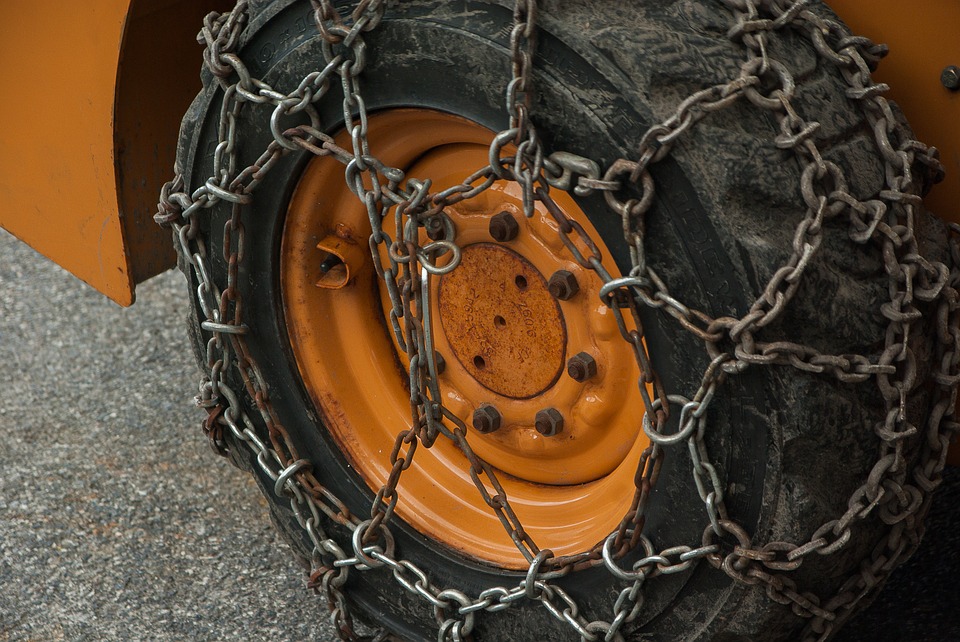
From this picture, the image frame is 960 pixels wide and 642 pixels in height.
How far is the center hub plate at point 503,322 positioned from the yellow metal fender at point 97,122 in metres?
0.78

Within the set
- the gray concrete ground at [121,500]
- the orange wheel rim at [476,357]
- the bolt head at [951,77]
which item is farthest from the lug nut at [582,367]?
the gray concrete ground at [121,500]

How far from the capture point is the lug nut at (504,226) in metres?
1.76

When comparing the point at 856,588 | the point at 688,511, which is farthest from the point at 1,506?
the point at 856,588

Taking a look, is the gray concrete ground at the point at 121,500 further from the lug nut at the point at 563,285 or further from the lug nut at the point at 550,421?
the lug nut at the point at 563,285

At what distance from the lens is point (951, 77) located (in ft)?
5.05

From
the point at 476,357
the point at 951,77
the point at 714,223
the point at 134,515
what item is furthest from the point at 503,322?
the point at 134,515

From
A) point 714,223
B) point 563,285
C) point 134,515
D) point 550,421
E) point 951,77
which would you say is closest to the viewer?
point 714,223

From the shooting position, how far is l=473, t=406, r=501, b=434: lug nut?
192 cm

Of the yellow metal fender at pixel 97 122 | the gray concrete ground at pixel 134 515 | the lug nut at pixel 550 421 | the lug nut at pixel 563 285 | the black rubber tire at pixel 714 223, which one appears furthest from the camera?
the gray concrete ground at pixel 134 515

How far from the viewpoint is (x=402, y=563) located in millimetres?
1959

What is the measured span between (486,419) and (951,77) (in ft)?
3.06

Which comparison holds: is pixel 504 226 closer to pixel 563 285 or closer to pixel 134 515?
pixel 563 285

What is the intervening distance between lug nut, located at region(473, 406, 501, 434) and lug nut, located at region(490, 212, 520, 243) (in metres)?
0.33

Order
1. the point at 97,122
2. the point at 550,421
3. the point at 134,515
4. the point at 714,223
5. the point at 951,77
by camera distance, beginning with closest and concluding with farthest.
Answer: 1. the point at 714,223
2. the point at 951,77
3. the point at 550,421
4. the point at 97,122
5. the point at 134,515
